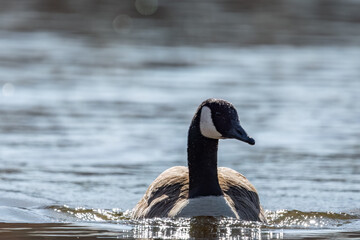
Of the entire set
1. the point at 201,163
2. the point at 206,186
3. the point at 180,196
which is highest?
the point at 201,163

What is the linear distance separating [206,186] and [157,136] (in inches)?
249

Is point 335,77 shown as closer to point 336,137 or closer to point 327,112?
point 327,112

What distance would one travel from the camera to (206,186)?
10969 millimetres

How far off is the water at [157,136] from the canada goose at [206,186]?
0.17 m

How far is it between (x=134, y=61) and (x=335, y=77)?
6.63m

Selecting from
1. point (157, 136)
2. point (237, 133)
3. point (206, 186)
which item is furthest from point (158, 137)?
point (237, 133)

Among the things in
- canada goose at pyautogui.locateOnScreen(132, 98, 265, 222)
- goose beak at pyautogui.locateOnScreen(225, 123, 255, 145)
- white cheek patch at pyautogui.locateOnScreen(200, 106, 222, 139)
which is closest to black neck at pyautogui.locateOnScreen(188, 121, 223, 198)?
canada goose at pyautogui.locateOnScreen(132, 98, 265, 222)

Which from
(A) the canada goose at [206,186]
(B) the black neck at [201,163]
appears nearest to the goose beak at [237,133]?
(A) the canada goose at [206,186]

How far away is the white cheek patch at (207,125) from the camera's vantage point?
10875 millimetres

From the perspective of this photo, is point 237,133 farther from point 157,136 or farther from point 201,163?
point 157,136

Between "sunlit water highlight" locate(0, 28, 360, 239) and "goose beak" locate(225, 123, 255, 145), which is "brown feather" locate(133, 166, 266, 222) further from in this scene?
"goose beak" locate(225, 123, 255, 145)

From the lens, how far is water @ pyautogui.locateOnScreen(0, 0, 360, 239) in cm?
1169

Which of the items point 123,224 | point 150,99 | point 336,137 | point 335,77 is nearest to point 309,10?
point 335,77

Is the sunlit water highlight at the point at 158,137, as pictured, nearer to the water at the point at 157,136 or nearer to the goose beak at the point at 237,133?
the water at the point at 157,136
